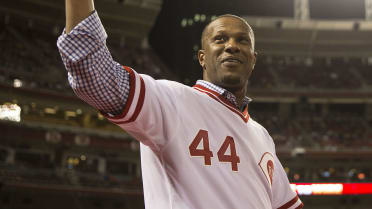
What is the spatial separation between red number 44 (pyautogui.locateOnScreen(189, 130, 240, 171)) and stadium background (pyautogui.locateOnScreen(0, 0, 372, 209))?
17463 mm

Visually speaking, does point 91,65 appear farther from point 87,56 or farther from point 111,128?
point 111,128

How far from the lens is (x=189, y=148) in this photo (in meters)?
1.80

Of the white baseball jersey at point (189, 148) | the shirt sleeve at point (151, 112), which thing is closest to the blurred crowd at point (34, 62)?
the white baseball jersey at point (189, 148)

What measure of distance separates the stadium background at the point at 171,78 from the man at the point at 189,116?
17319 mm

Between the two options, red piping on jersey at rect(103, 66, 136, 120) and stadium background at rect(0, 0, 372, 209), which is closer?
red piping on jersey at rect(103, 66, 136, 120)

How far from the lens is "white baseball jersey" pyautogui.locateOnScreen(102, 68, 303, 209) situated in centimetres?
166

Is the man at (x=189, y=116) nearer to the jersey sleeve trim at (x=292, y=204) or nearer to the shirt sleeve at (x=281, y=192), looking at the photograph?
the shirt sleeve at (x=281, y=192)

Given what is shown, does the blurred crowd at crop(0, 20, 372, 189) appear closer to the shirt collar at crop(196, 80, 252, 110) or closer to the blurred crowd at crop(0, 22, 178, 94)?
the blurred crowd at crop(0, 22, 178, 94)

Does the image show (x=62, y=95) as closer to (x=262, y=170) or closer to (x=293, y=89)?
(x=293, y=89)

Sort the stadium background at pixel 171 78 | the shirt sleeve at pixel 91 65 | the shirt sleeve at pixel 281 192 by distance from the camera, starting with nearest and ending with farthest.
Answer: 1. the shirt sleeve at pixel 91 65
2. the shirt sleeve at pixel 281 192
3. the stadium background at pixel 171 78

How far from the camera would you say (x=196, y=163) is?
181cm

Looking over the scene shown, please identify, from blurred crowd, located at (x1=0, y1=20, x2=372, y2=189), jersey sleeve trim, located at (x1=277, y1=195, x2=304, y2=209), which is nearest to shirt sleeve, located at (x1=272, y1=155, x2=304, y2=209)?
jersey sleeve trim, located at (x1=277, y1=195, x2=304, y2=209)

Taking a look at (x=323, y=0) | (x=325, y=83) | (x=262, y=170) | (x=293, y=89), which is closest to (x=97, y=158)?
(x=293, y=89)

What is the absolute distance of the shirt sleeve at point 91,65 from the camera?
58.0 inches
